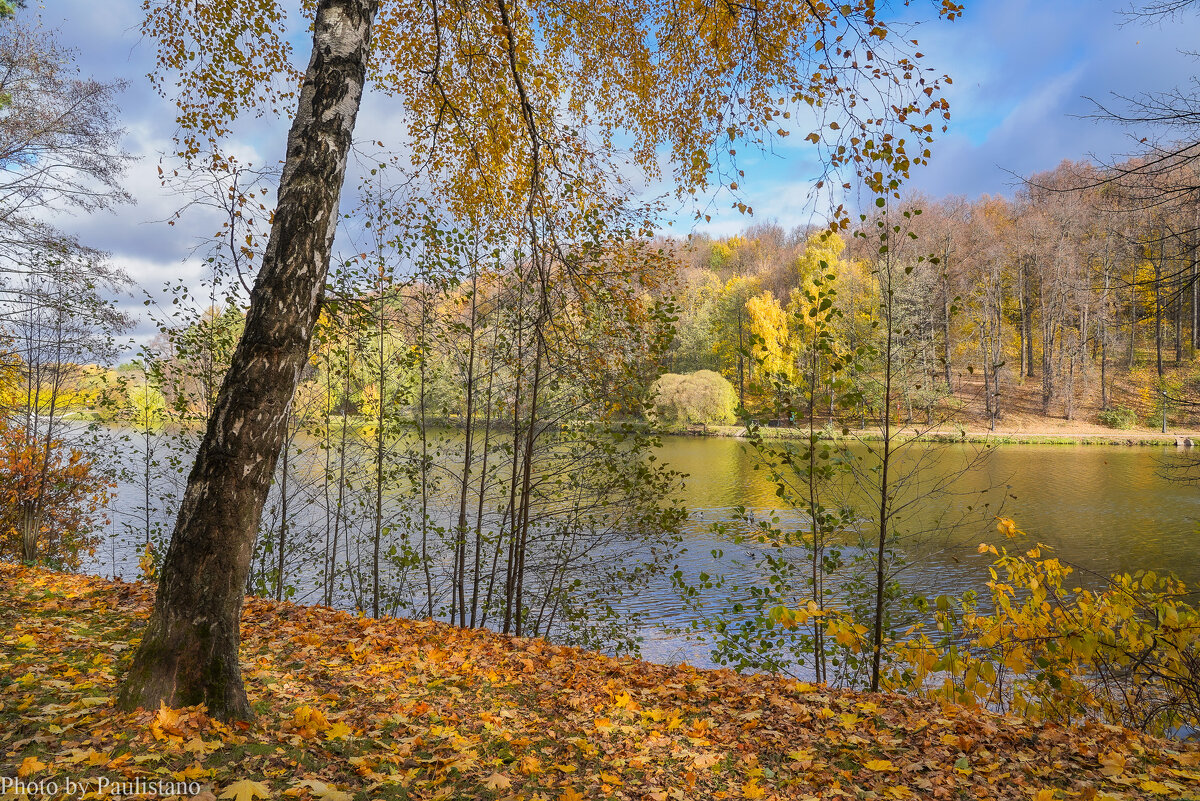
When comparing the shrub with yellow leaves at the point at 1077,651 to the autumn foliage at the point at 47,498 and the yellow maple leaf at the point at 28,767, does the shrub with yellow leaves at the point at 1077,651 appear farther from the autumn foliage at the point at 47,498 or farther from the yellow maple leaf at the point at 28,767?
the autumn foliage at the point at 47,498

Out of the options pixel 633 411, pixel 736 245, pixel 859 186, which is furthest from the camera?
pixel 736 245

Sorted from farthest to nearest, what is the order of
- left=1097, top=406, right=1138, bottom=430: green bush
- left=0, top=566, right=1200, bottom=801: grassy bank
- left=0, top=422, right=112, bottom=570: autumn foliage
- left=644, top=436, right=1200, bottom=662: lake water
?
1. left=1097, top=406, right=1138, bottom=430: green bush
2. left=644, top=436, right=1200, bottom=662: lake water
3. left=0, top=422, right=112, bottom=570: autumn foliage
4. left=0, top=566, right=1200, bottom=801: grassy bank

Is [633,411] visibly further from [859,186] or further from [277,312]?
[277,312]

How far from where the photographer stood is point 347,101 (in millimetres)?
3016

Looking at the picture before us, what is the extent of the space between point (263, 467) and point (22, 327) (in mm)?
9815

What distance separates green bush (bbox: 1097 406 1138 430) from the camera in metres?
31.4

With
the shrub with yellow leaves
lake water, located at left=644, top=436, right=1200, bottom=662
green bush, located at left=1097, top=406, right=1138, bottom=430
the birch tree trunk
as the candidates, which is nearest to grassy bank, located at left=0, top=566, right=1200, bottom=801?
the birch tree trunk

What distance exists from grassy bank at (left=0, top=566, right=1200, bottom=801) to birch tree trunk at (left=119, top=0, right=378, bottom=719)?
6.7 inches

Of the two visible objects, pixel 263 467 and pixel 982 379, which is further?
pixel 982 379

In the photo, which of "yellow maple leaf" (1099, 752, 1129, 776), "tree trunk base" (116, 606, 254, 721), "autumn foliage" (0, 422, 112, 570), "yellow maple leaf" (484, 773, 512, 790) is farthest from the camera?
"autumn foliage" (0, 422, 112, 570)

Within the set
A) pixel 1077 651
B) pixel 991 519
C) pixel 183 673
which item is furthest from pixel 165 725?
pixel 991 519

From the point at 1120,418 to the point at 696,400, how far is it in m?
21.8

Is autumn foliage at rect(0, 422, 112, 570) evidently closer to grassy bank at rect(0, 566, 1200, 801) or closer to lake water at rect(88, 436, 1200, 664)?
lake water at rect(88, 436, 1200, 664)

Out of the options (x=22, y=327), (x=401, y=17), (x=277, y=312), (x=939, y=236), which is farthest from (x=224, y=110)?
(x=939, y=236)
